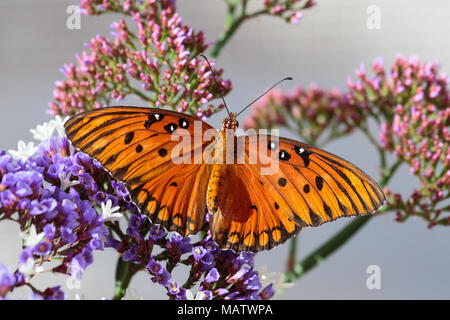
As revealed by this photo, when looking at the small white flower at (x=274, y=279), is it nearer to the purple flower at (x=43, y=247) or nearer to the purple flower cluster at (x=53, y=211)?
the purple flower cluster at (x=53, y=211)

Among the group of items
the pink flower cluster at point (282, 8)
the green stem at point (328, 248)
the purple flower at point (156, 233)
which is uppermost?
the pink flower cluster at point (282, 8)

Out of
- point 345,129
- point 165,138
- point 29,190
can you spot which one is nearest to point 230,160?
point 165,138

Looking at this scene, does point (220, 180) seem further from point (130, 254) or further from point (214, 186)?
point (130, 254)

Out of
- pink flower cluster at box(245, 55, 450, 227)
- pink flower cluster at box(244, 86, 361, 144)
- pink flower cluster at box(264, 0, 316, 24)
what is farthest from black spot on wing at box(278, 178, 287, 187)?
pink flower cluster at box(244, 86, 361, 144)

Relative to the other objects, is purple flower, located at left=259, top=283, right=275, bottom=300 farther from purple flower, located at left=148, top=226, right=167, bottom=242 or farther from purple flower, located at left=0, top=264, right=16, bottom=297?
purple flower, located at left=0, top=264, right=16, bottom=297

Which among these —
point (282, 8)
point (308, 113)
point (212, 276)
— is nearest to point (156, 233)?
point (212, 276)

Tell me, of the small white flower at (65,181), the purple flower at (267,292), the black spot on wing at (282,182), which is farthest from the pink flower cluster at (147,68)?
the purple flower at (267,292)

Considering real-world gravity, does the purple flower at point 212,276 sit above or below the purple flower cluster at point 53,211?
below

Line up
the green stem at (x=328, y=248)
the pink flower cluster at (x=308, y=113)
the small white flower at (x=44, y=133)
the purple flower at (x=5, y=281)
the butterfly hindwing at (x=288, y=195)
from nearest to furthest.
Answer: the purple flower at (x=5, y=281)
the butterfly hindwing at (x=288, y=195)
the small white flower at (x=44, y=133)
the green stem at (x=328, y=248)
the pink flower cluster at (x=308, y=113)

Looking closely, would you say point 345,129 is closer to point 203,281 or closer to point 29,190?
point 203,281
